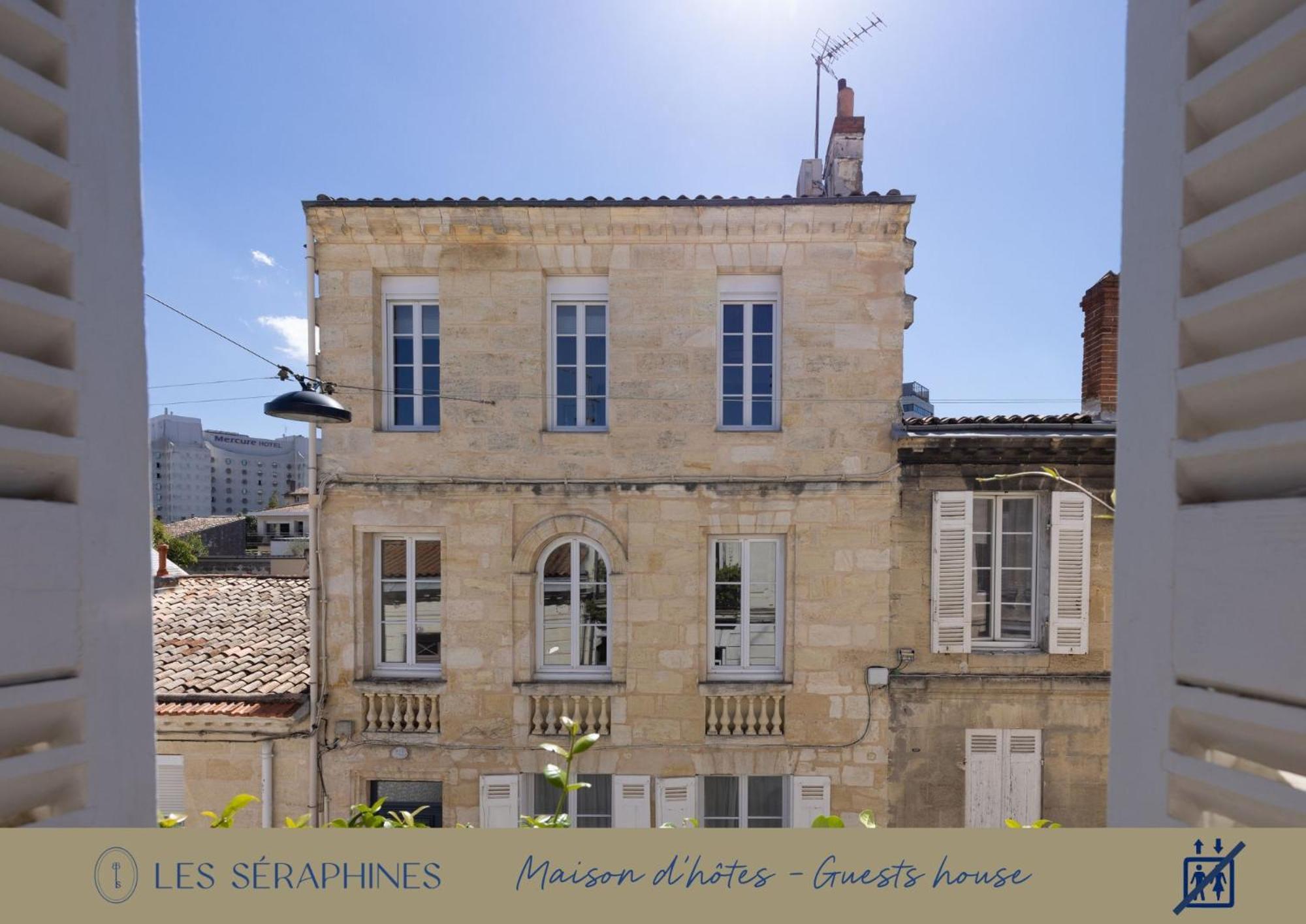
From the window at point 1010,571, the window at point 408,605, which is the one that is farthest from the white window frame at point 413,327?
the window at point 1010,571

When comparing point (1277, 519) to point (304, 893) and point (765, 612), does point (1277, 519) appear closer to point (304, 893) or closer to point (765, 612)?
point (304, 893)

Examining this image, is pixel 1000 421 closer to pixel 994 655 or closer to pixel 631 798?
pixel 994 655

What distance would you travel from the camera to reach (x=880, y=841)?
1.31 meters

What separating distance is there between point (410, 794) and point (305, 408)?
413cm

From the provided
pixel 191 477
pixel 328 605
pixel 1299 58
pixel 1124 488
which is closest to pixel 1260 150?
pixel 1299 58

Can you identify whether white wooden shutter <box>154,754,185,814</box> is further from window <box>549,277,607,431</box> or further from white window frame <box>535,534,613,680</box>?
window <box>549,277,607,431</box>

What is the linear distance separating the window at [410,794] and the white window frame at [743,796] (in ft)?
8.59

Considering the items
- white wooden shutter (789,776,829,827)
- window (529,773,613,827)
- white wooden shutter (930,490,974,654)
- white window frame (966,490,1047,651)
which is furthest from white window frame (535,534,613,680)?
white window frame (966,490,1047,651)

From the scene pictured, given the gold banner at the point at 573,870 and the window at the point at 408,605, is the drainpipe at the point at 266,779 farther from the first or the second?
the gold banner at the point at 573,870

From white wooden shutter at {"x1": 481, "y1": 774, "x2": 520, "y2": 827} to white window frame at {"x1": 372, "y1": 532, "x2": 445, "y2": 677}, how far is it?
119cm

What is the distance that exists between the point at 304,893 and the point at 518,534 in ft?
13.6

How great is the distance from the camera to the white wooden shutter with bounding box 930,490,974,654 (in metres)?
5.16

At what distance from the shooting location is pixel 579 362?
5.51m

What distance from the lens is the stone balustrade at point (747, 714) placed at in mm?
5180
